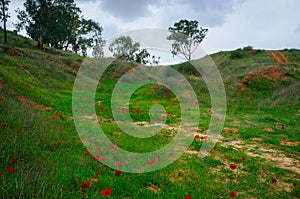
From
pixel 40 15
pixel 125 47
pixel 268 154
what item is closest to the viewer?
pixel 268 154

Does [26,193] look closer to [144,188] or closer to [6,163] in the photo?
[6,163]

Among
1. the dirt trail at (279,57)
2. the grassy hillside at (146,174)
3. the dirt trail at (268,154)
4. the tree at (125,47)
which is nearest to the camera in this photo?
the grassy hillside at (146,174)

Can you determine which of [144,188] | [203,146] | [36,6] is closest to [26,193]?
[144,188]

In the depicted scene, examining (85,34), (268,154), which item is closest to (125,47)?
(85,34)

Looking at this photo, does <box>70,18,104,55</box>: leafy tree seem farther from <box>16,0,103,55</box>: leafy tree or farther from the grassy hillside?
the grassy hillside

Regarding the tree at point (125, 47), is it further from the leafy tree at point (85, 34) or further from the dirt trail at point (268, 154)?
the dirt trail at point (268, 154)

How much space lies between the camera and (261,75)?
23016mm

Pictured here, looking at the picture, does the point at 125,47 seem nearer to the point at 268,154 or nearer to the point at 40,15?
the point at 40,15

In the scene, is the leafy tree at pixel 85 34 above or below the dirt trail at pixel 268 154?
above

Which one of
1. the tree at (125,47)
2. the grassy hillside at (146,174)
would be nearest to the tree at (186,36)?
the tree at (125,47)

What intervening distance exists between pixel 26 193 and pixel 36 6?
155 ft

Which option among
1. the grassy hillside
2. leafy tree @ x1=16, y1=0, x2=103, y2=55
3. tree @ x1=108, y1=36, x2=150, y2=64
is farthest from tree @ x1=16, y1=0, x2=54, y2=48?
the grassy hillside

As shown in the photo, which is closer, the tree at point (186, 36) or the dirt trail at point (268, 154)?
the dirt trail at point (268, 154)

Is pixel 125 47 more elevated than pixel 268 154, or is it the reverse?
pixel 125 47
